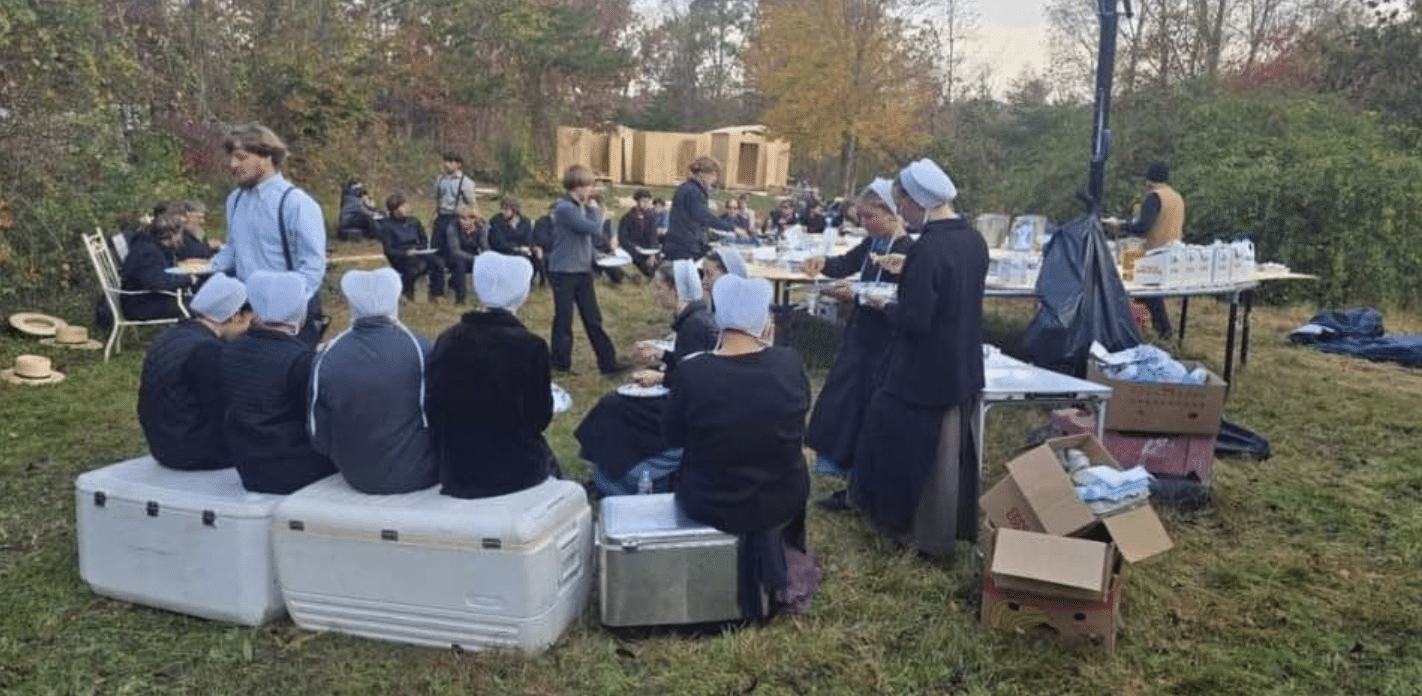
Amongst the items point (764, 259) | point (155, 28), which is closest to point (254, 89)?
point (155, 28)

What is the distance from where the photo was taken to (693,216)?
26.8ft

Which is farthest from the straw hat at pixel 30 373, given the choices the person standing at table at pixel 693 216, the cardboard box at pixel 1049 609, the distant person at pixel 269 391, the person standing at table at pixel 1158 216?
the person standing at table at pixel 1158 216

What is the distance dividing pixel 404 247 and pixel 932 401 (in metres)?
7.51

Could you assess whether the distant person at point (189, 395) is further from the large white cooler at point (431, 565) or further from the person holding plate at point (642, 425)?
the person holding plate at point (642, 425)

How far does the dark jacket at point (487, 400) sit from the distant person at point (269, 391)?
52 cm

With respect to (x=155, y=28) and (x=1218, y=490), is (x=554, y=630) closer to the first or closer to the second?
(x=1218, y=490)

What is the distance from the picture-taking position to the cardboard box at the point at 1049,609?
3.39 m

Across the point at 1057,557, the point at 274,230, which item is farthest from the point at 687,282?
the point at 1057,557

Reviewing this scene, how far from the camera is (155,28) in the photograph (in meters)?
11.2

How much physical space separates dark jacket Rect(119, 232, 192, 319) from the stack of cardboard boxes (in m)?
6.54

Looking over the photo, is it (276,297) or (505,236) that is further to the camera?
(505,236)

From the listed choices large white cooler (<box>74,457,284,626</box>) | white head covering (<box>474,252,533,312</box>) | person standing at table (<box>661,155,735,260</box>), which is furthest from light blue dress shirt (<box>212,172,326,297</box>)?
person standing at table (<box>661,155,735,260</box>)

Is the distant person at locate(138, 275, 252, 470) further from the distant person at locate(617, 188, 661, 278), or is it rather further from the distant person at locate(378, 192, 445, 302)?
the distant person at locate(617, 188, 661, 278)

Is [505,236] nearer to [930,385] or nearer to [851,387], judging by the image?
[851,387]
